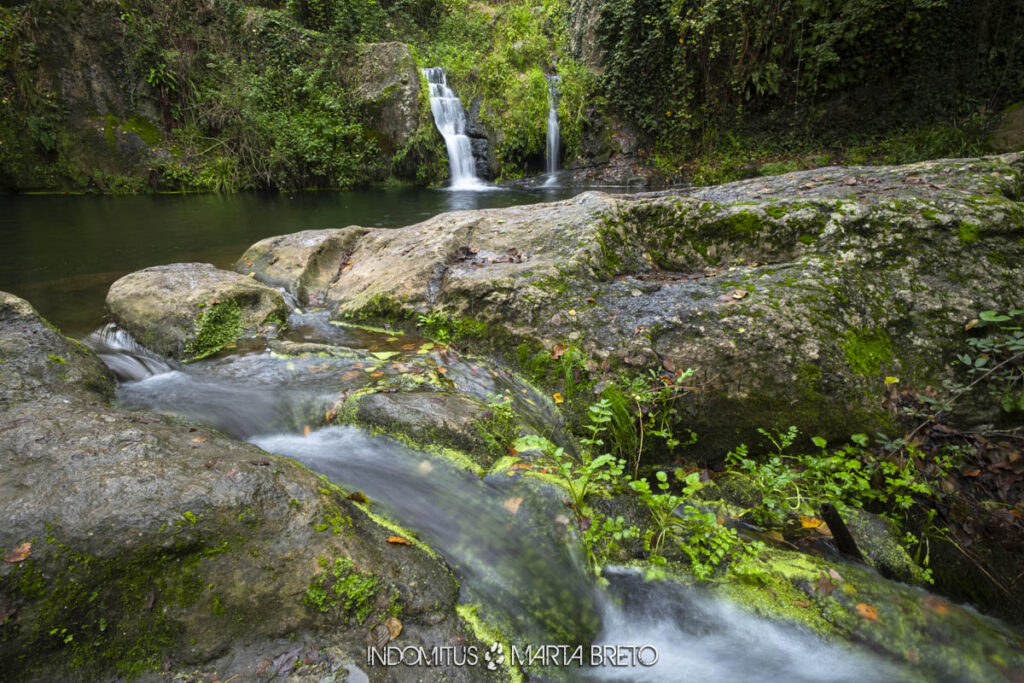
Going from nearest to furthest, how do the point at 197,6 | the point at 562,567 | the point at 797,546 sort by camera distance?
the point at 562,567 < the point at 797,546 < the point at 197,6

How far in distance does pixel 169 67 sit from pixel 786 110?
58.2ft

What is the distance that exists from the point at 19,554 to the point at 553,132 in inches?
603

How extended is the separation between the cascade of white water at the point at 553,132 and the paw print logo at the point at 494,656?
14.3 metres

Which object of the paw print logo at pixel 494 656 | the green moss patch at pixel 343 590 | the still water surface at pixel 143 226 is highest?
the still water surface at pixel 143 226

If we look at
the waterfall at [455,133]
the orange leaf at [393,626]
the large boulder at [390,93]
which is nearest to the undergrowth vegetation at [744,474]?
the orange leaf at [393,626]

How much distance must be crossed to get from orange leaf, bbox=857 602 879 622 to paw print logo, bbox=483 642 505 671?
151cm

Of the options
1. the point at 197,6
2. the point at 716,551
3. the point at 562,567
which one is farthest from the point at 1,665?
the point at 197,6

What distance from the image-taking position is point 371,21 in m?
17.4

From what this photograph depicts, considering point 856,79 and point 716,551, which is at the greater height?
point 856,79

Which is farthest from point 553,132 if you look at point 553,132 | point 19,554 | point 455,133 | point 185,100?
point 19,554

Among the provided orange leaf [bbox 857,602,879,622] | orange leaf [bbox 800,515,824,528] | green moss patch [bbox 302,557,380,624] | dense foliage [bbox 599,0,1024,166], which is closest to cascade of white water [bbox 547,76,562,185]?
dense foliage [bbox 599,0,1024,166]

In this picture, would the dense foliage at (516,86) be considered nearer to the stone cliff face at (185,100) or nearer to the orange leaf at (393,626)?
the stone cliff face at (185,100)

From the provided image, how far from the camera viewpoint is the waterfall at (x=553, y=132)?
14.8 metres

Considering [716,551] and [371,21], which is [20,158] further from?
[716,551]
